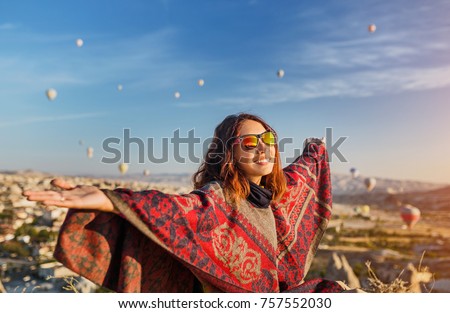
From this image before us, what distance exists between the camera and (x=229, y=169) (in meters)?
4.28

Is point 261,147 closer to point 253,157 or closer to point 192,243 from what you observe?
point 253,157

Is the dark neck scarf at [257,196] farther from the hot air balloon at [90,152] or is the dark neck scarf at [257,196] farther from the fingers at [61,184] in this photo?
the hot air balloon at [90,152]

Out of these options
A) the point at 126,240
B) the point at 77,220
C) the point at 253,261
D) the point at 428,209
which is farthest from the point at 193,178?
the point at 428,209

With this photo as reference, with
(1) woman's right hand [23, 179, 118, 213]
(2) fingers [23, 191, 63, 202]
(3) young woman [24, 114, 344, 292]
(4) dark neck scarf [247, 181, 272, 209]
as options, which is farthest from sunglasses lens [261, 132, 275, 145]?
(2) fingers [23, 191, 63, 202]

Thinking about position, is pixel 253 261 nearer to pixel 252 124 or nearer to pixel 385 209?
Result: pixel 252 124

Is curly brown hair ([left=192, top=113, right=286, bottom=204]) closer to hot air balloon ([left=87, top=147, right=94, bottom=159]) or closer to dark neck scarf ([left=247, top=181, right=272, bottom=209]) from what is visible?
dark neck scarf ([left=247, top=181, right=272, bottom=209])

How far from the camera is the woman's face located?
170 inches

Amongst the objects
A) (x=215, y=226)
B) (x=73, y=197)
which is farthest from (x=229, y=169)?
(x=73, y=197)

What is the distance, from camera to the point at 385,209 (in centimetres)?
7569

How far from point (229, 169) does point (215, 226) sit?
56 centimetres

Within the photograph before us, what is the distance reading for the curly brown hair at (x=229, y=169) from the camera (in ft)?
13.8

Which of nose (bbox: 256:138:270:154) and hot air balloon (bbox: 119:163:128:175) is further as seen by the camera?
hot air balloon (bbox: 119:163:128:175)

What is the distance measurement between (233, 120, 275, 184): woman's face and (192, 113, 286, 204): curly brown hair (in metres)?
0.04
